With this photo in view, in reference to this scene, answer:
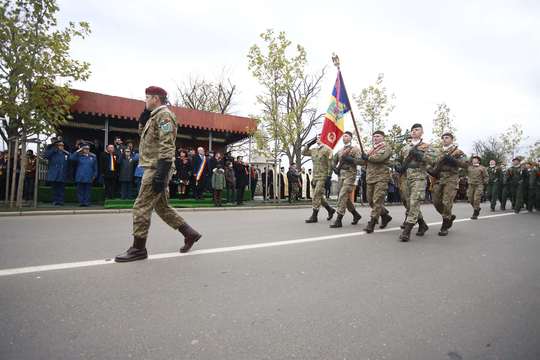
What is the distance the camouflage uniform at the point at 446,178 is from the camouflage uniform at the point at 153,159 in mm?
5439

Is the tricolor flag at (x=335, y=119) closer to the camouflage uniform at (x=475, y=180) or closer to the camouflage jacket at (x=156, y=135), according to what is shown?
the camouflage jacket at (x=156, y=135)

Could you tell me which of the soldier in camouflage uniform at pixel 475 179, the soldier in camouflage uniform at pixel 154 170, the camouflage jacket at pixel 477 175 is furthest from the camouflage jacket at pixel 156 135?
the camouflage jacket at pixel 477 175

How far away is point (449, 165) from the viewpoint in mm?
7047

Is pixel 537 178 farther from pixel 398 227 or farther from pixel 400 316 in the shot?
pixel 400 316

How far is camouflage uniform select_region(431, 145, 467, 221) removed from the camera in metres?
6.88

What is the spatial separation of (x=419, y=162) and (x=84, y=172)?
31.8 ft

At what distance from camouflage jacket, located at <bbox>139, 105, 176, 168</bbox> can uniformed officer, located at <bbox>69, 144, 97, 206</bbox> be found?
25.5ft

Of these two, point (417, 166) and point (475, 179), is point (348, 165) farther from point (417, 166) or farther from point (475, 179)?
point (475, 179)

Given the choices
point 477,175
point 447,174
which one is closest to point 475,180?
point 477,175

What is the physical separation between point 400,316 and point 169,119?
3.15 metres

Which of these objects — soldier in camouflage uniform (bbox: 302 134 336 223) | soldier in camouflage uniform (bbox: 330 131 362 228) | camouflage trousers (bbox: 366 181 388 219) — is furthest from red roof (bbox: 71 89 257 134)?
camouflage trousers (bbox: 366 181 388 219)

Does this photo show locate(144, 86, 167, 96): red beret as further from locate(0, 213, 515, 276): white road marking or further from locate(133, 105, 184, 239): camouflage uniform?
locate(0, 213, 515, 276): white road marking

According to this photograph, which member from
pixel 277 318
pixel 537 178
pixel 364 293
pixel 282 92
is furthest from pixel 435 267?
pixel 282 92

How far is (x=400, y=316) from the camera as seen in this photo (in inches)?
93.8
